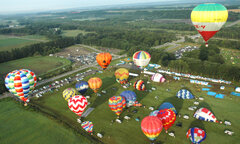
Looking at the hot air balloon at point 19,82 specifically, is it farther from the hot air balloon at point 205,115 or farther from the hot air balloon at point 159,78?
the hot air balloon at point 205,115

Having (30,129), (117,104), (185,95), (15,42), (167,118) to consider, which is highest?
(15,42)

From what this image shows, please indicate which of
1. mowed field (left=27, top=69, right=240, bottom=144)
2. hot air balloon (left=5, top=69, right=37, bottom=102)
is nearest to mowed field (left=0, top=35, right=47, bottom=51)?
hot air balloon (left=5, top=69, right=37, bottom=102)

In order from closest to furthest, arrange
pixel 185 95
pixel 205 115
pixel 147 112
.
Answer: pixel 205 115 < pixel 147 112 < pixel 185 95

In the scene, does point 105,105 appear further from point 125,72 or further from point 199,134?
point 199,134

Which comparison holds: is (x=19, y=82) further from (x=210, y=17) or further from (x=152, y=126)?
(x=210, y=17)

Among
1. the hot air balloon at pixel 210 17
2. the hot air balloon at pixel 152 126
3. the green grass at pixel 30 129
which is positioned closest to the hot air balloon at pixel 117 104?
the green grass at pixel 30 129

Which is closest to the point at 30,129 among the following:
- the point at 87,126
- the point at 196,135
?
the point at 87,126

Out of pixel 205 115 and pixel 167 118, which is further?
pixel 205 115

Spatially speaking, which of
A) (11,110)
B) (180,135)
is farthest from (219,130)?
(11,110)
